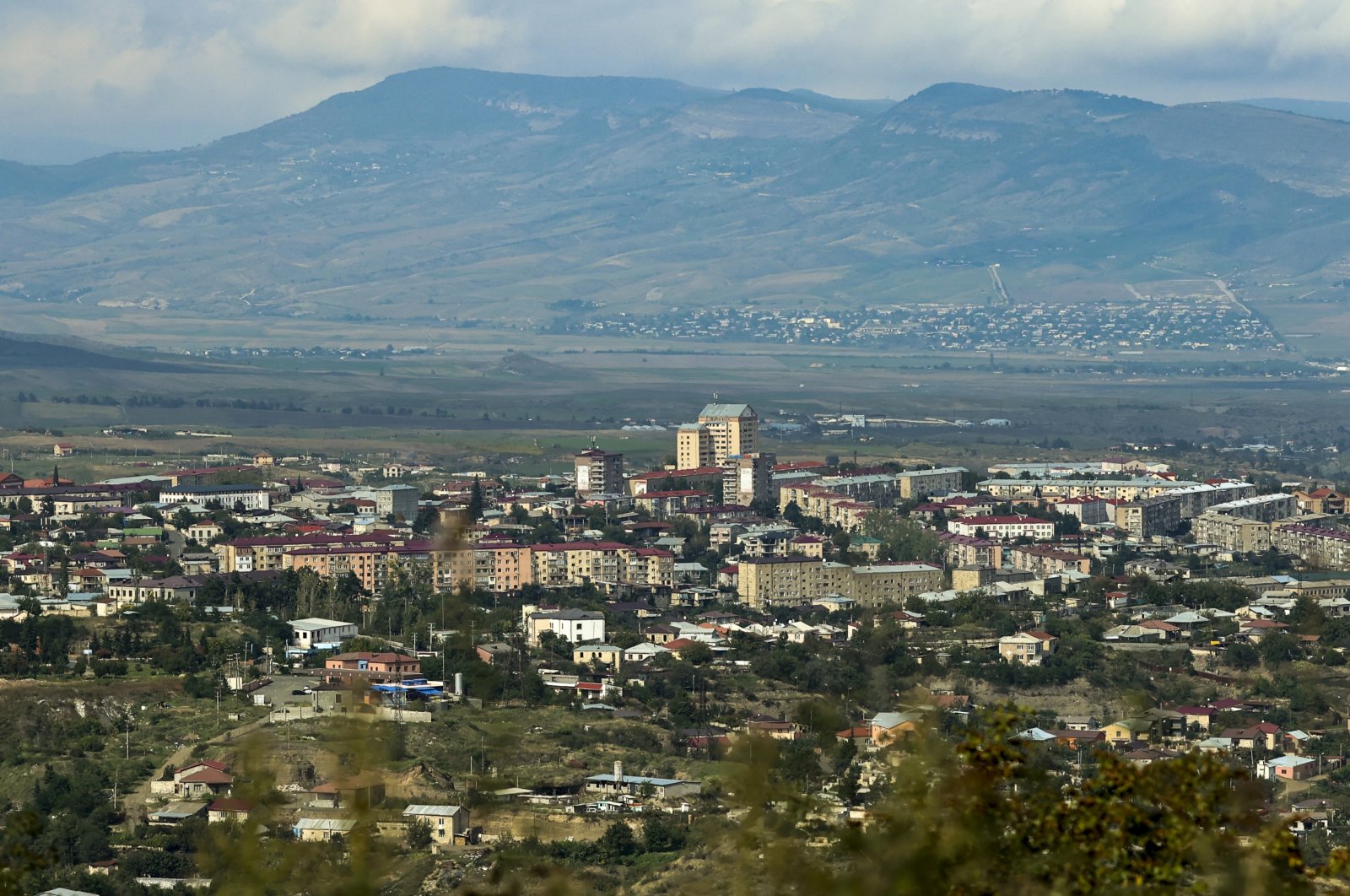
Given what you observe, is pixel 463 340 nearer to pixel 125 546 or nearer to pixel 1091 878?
pixel 125 546

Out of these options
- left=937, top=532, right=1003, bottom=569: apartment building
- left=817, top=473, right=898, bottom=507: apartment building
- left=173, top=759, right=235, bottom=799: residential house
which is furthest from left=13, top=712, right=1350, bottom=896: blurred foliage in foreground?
left=817, top=473, right=898, bottom=507: apartment building

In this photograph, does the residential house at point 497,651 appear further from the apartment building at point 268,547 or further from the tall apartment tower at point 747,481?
the tall apartment tower at point 747,481

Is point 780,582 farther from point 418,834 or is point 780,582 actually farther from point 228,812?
point 418,834

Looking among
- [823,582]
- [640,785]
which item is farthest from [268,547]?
[640,785]

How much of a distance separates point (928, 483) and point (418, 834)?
3467 cm

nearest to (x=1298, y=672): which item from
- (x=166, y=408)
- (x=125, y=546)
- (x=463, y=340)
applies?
(x=125, y=546)

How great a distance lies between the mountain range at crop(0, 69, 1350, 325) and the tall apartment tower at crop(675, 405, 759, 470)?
256 ft

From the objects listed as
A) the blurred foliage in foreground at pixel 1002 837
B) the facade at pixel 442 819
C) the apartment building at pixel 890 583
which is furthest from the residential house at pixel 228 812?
the apartment building at pixel 890 583

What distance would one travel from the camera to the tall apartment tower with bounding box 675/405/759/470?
56812 millimetres

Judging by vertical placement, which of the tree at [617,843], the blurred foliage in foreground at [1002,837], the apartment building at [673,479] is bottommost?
the tree at [617,843]

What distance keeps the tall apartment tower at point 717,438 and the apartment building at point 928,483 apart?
14.1ft

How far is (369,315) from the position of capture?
137750 mm

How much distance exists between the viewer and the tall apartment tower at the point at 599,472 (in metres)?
51.8

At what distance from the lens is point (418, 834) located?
63.1 feet
